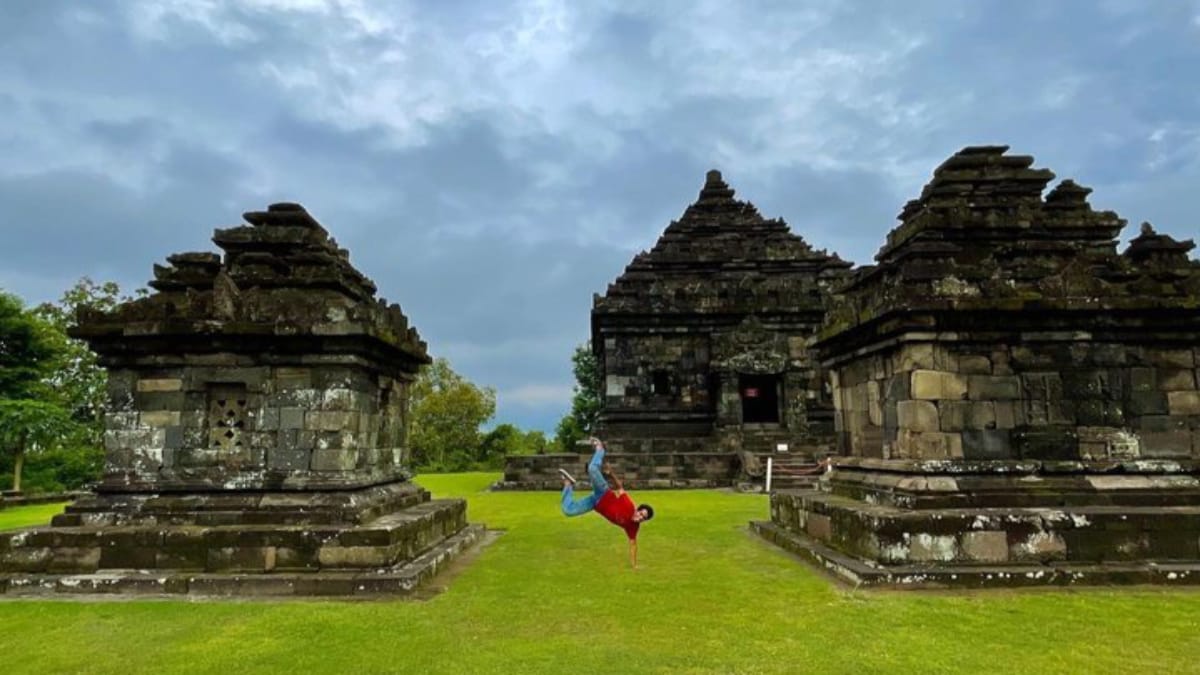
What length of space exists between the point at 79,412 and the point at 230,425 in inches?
1167

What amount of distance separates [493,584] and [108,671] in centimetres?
337

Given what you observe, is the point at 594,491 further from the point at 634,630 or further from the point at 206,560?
the point at 206,560

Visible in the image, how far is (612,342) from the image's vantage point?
2441cm

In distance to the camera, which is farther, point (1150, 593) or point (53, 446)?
point (53, 446)

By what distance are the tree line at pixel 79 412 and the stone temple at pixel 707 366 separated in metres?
3.13

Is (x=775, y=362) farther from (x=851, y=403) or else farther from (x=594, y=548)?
(x=594, y=548)

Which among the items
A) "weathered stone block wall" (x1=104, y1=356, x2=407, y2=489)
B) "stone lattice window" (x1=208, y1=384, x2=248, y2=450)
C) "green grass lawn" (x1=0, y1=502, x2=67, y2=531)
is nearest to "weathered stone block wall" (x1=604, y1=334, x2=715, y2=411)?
"green grass lawn" (x1=0, y1=502, x2=67, y2=531)

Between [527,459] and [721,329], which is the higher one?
[721,329]

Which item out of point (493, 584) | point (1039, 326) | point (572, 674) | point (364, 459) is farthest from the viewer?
point (364, 459)

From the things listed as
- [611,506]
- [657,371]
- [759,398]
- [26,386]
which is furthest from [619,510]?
[26,386]

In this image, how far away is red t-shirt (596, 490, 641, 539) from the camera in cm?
789

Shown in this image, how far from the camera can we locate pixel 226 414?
26.2 ft

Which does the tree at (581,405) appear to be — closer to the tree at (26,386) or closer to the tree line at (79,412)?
the tree line at (79,412)

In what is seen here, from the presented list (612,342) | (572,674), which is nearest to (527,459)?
(612,342)
